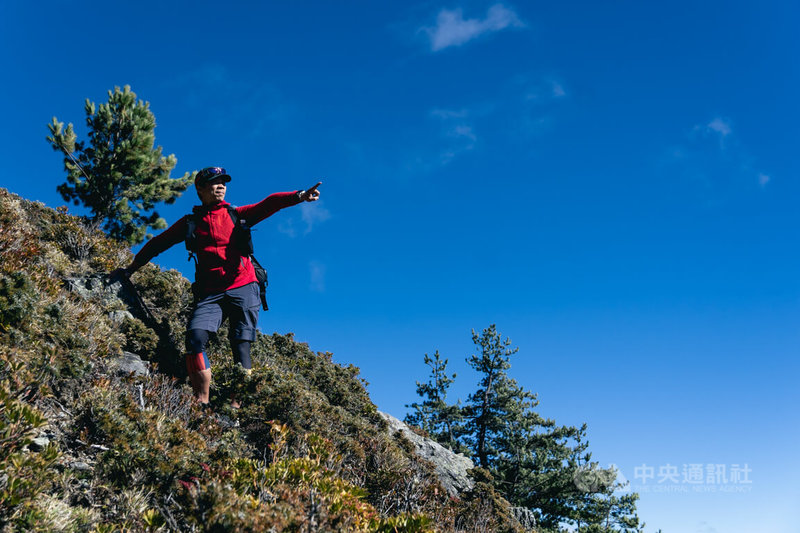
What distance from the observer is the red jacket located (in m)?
5.77

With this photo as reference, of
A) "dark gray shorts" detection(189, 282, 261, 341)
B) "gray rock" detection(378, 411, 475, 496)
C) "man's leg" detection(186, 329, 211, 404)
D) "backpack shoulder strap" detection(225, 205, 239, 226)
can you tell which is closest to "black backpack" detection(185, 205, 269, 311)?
"backpack shoulder strap" detection(225, 205, 239, 226)

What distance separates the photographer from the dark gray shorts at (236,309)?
220 inches

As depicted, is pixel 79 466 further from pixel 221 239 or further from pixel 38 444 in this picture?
pixel 221 239

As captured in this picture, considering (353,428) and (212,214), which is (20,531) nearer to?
(212,214)

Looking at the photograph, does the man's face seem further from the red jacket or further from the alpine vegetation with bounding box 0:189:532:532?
the alpine vegetation with bounding box 0:189:532:532

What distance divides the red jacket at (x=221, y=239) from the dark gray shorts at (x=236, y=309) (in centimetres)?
9

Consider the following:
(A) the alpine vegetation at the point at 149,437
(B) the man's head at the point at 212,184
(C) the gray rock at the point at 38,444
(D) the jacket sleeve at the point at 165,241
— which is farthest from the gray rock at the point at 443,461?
(C) the gray rock at the point at 38,444

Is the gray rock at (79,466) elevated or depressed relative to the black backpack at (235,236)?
depressed

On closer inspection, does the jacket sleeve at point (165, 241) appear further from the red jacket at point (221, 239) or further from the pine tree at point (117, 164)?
the pine tree at point (117, 164)

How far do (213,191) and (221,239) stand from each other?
0.61m

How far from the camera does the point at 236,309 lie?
5.77 meters

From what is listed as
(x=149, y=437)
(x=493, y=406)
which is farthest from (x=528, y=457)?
(x=149, y=437)

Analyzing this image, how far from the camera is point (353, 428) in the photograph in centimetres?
712

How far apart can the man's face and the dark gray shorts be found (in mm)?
1127
